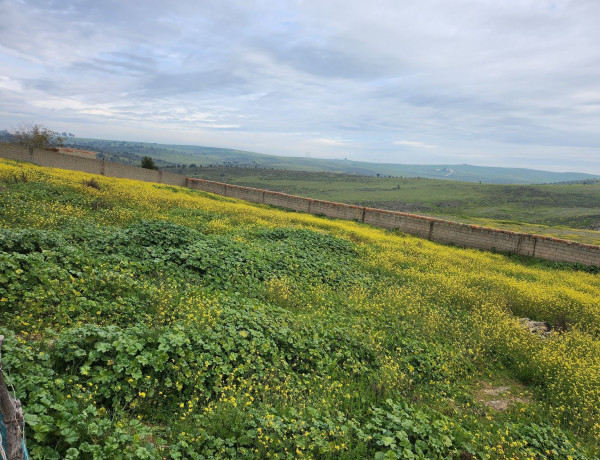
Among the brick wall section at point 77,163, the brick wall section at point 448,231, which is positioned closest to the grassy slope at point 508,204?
the brick wall section at point 448,231

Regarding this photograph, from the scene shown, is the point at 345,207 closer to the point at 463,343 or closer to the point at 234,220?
the point at 234,220

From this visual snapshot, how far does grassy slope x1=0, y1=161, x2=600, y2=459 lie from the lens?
160 inches

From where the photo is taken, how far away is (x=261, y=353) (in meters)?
5.75

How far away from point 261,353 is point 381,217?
1871 centimetres

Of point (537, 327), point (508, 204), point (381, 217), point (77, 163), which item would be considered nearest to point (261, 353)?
point (537, 327)

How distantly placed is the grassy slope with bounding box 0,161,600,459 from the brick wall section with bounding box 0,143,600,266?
647 cm

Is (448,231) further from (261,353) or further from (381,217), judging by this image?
(261,353)

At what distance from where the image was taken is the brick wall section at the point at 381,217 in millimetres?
17516

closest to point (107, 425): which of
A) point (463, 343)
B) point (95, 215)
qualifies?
point (463, 343)

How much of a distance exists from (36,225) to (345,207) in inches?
736

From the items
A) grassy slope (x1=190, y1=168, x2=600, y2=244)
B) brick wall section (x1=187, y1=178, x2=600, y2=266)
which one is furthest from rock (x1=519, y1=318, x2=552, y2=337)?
grassy slope (x1=190, y1=168, x2=600, y2=244)

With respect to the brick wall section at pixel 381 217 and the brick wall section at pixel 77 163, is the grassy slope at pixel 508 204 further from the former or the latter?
the brick wall section at pixel 77 163

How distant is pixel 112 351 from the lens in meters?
4.57

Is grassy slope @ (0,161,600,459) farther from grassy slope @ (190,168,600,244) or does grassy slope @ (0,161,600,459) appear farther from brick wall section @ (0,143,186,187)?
grassy slope @ (190,168,600,244)
